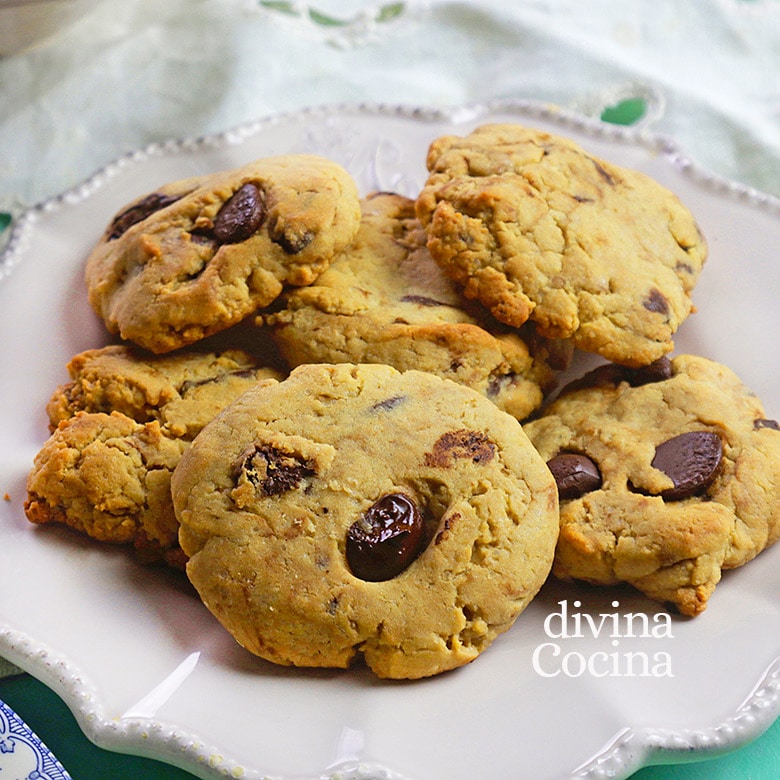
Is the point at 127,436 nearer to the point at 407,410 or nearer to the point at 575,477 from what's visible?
the point at 407,410

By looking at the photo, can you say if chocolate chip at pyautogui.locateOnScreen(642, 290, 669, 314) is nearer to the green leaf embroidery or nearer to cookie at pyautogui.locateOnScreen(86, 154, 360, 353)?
cookie at pyautogui.locateOnScreen(86, 154, 360, 353)

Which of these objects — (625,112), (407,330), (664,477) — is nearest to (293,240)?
(407,330)

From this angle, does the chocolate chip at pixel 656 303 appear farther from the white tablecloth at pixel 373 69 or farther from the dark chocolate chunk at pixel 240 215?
the white tablecloth at pixel 373 69

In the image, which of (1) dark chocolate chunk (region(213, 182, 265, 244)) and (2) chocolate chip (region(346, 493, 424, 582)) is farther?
(1) dark chocolate chunk (region(213, 182, 265, 244))

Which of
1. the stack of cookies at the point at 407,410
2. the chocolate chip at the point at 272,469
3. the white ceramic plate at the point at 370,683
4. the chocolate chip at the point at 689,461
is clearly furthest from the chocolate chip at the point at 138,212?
the chocolate chip at the point at 689,461

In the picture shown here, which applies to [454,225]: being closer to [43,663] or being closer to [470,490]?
[470,490]

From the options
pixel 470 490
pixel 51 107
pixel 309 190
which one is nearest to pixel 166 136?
pixel 51 107

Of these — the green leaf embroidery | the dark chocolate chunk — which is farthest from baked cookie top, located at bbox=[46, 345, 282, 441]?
the green leaf embroidery
